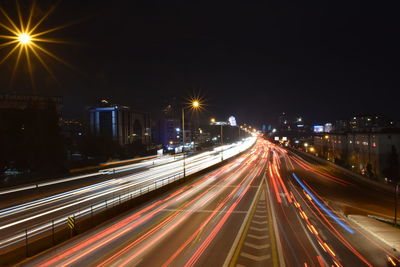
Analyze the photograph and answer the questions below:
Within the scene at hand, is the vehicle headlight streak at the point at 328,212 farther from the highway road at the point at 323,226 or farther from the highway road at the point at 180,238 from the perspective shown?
the highway road at the point at 180,238

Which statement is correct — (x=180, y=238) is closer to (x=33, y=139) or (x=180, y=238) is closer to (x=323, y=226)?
(x=323, y=226)

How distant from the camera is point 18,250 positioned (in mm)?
13164

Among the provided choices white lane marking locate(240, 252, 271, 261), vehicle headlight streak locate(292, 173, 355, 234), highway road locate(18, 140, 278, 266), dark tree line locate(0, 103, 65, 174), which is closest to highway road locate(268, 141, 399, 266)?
vehicle headlight streak locate(292, 173, 355, 234)

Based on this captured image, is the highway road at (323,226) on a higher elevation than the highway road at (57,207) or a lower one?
lower

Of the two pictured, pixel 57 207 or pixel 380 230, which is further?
pixel 57 207

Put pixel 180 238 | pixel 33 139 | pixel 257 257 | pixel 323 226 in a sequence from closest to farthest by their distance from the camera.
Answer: pixel 257 257 → pixel 180 238 → pixel 323 226 → pixel 33 139

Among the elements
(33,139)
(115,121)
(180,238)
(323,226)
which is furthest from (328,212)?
(115,121)

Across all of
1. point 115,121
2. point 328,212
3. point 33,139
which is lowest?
point 328,212

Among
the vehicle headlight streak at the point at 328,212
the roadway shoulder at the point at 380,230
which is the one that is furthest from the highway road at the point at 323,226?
the roadway shoulder at the point at 380,230

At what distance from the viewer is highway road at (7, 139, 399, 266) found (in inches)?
509

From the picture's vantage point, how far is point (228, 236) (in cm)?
1609

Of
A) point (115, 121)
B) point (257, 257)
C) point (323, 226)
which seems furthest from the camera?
point (115, 121)

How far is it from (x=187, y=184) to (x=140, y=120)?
305ft

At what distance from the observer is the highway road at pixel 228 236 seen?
12938 mm
